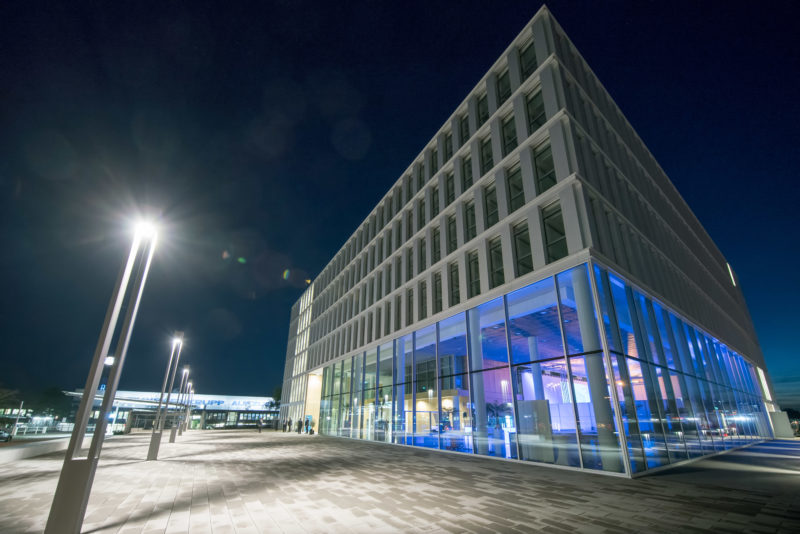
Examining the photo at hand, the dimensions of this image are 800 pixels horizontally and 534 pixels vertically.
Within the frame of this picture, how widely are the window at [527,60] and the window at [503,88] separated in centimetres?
106

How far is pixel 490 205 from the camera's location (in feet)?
64.4

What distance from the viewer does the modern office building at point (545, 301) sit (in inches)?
505

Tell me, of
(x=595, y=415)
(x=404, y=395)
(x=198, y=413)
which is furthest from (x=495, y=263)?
(x=198, y=413)

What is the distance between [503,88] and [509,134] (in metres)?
3.43

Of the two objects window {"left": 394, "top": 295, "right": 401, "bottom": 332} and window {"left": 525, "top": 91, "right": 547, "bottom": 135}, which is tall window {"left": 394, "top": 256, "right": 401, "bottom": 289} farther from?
window {"left": 525, "top": 91, "right": 547, "bottom": 135}

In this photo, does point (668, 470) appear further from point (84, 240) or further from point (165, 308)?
point (165, 308)

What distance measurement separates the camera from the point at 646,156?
26.8 metres

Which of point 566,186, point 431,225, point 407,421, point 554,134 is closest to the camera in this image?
point 566,186

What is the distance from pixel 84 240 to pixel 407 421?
8394 centimetres

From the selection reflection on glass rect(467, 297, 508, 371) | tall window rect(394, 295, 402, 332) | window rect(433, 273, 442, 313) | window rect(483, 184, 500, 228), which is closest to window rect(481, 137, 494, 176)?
window rect(483, 184, 500, 228)

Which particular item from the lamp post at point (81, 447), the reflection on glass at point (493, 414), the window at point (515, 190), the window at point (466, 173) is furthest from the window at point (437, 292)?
the lamp post at point (81, 447)

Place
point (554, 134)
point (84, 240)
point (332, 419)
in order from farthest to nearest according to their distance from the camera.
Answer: point (84, 240) < point (332, 419) < point (554, 134)

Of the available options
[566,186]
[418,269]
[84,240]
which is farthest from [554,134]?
[84,240]

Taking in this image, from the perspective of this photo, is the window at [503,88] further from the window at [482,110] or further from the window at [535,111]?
the window at [535,111]
